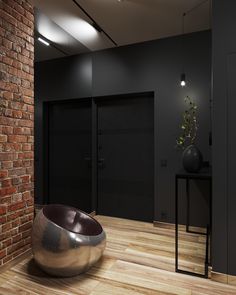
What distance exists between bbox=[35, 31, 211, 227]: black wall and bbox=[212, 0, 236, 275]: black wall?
1157 mm

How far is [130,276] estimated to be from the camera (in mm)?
2057

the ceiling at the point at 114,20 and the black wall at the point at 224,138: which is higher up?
the ceiling at the point at 114,20

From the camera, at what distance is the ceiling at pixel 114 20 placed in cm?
250

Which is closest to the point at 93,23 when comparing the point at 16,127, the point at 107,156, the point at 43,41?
the point at 43,41

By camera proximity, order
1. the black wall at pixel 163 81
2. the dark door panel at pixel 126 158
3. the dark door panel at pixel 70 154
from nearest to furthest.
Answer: the black wall at pixel 163 81 → the dark door panel at pixel 126 158 → the dark door panel at pixel 70 154

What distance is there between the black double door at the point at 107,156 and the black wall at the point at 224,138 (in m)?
1.63

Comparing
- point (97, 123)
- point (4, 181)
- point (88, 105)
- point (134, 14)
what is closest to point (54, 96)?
point (88, 105)

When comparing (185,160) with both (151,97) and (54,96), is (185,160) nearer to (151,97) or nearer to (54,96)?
(151,97)

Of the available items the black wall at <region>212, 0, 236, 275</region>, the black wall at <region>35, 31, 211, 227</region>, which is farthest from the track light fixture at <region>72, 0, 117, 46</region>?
the black wall at <region>212, 0, 236, 275</region>

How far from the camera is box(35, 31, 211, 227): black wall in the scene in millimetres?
3127

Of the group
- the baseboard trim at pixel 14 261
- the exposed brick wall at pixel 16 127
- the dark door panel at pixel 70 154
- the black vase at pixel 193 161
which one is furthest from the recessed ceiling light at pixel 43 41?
the baseboard trim at pixel 14 261

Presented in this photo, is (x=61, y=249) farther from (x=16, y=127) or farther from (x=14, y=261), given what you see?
(x=16, y=127)

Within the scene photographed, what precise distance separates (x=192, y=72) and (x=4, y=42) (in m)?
2.44

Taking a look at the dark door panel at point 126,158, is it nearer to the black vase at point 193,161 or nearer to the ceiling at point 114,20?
the ceiling at point 114,20
